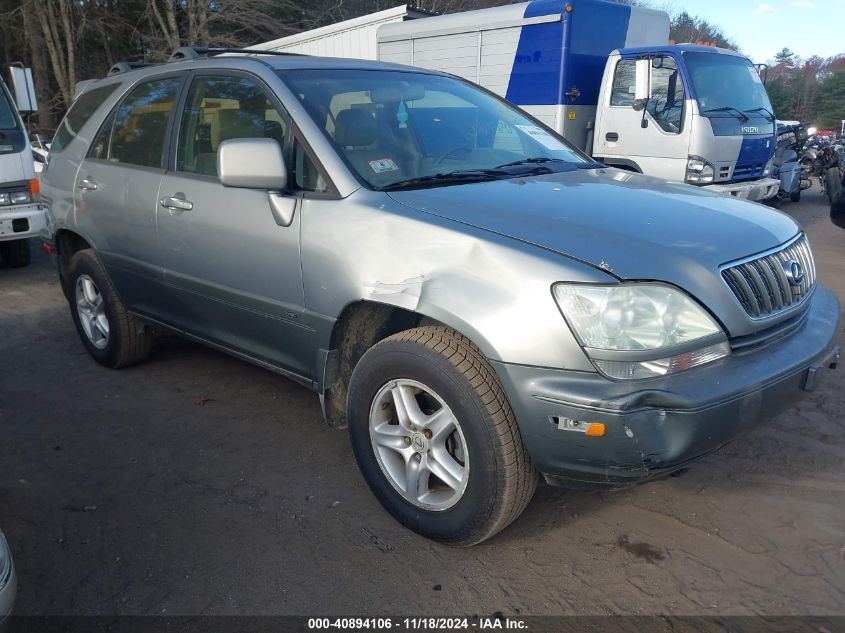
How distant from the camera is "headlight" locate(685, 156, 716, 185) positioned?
26.2ft

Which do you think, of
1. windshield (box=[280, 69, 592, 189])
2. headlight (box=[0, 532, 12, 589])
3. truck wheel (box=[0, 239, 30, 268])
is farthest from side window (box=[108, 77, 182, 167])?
truck wheel (box=[0, 239, 30, 268])

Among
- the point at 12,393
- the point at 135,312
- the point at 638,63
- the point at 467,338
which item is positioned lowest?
the point at 12,393

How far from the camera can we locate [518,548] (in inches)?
110

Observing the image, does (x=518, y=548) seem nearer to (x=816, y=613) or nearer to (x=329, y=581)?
(x=329, y=581)

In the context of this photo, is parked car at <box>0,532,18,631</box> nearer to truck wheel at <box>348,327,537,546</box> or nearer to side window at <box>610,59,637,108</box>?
truck wheel at <box>348,327,537,546</box>

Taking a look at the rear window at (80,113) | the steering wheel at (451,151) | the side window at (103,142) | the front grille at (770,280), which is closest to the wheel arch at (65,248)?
the rear window at (80,113)

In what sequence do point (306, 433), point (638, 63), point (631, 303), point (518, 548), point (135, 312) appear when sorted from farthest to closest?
point (638, 63)
point (135, 312)
point (306, 433)
point (518, 548)
point (631, 303)

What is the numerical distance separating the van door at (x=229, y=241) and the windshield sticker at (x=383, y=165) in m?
0.36

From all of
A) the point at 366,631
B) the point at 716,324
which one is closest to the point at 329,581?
the point at 366,631

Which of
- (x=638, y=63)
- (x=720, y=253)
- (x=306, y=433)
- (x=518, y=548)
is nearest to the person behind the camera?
(x=720, y=253)

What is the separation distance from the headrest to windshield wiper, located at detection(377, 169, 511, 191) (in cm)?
31

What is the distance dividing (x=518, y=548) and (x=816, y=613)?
1.03 m

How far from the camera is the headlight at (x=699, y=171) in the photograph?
26.2ft

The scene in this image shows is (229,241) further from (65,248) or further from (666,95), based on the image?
(666,95)
